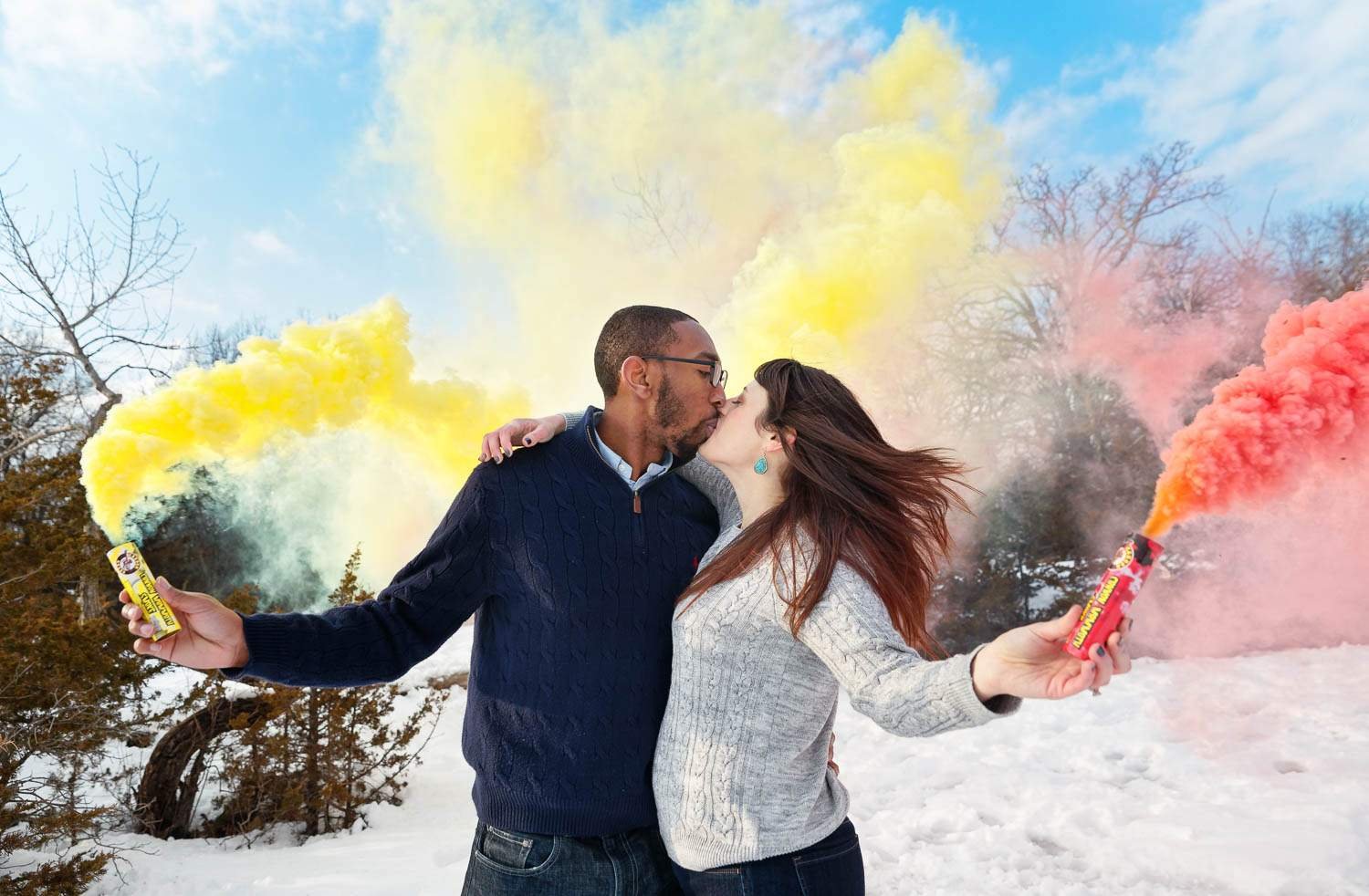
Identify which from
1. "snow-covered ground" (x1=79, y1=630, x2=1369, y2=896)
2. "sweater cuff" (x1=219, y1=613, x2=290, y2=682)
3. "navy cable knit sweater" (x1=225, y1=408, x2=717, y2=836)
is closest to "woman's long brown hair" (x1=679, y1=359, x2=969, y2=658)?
"navy cable knit sweater" (x1=225, y1=408, x2=717, y2=836)

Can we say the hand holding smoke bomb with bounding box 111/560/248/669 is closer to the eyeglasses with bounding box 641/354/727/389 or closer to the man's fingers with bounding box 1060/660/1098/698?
the eyeglasses with bounding box 641/354/727/389

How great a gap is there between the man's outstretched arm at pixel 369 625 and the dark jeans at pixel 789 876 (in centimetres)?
97

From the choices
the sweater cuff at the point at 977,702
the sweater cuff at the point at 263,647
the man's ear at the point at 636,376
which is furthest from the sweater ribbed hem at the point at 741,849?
the man's ear at the point at 636,376

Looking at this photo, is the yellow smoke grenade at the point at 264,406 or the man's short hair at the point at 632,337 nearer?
the man's short hair at the point at 632,337

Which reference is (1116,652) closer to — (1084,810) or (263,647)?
(263,647)

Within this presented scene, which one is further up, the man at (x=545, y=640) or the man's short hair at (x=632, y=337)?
the man's short hair at (x=632, y=337)

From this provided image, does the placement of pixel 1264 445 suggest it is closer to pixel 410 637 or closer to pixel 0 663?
pixel 410 637

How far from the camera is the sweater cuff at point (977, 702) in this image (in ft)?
4.92

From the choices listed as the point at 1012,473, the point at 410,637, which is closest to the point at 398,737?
the point at 410,637

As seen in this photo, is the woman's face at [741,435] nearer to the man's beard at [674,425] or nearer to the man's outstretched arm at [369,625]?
the man's beard at [674,425]

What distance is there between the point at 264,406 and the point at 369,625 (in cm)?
662

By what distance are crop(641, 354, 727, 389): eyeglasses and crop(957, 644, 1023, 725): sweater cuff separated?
1341mm

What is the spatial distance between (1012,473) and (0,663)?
10.2 meters

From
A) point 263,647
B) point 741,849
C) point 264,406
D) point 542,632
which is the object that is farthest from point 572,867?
point 264,406
